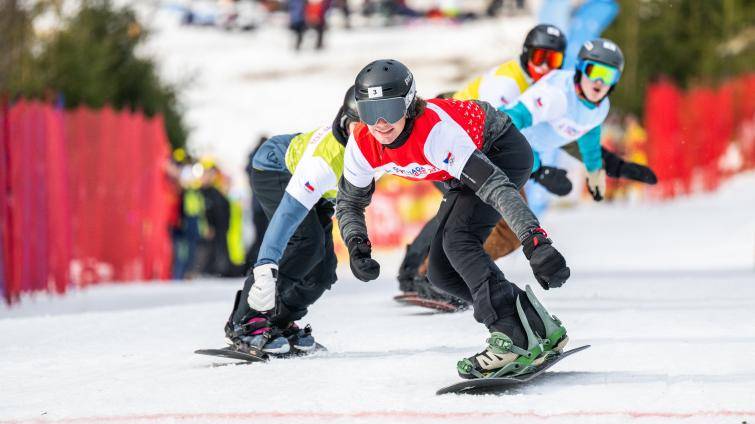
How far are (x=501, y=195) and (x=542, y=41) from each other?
3542mm

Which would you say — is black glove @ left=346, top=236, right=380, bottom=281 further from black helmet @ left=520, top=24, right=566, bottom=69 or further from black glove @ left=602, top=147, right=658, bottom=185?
black helmet @ left=520, top=24, right=566, bottom=69

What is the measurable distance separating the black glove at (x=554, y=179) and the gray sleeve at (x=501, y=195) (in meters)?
2.79

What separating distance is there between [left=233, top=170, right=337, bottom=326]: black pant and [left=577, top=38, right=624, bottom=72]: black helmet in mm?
2202

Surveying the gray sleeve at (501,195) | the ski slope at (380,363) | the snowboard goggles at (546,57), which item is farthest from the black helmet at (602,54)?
the gray sleeve at (501,195)

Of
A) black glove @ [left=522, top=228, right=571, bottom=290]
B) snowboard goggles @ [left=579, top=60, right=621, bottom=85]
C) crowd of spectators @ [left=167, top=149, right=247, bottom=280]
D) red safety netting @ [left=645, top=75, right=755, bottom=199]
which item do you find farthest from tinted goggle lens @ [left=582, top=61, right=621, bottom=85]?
red safety netting @ [left=645, top=75, right=755, bottom=199]

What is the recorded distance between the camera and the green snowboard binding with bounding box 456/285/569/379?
4.89 m

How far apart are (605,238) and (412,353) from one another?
1129 cm

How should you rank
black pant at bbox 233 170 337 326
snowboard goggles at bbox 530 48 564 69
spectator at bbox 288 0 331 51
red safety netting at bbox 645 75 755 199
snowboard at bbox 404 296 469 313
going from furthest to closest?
spectator at bbox 288 0 331 51
red safety netting at bbox 645 75 755 199
snowboard goggles at bbox 530 48 564 69
snowboard at bbox 404 296 469 313
black pant at bbox 233 170 337 326

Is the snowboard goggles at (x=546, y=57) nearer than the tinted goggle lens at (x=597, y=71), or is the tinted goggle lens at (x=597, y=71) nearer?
the tinted goggle lens at (x=597, y=71)

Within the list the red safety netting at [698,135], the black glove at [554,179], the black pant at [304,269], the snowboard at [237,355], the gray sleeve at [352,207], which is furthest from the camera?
the red safety netting at [698,135]

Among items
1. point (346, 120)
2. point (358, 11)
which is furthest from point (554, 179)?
point (358, 11)

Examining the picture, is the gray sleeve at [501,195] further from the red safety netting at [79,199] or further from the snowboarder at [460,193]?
the red safety netting at [79,199]

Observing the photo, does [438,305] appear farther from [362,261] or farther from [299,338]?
[362,261]

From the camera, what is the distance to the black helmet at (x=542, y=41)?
8078 millimetres
